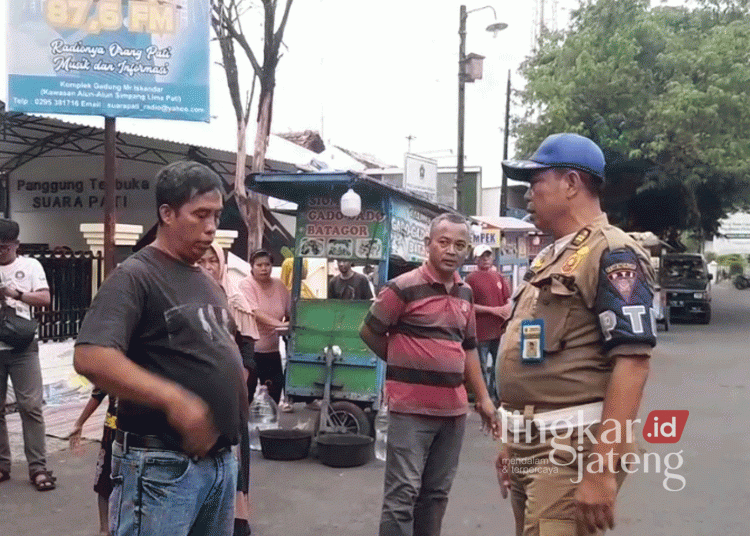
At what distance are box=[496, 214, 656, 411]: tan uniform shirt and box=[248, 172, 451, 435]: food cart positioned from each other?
13.0ft

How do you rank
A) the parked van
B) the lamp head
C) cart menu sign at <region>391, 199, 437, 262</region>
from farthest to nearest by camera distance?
the parked van → the lamp head → cart menu sign at <region>391, 199, 437, 262</region>

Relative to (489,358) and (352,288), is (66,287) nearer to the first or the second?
(352,288)

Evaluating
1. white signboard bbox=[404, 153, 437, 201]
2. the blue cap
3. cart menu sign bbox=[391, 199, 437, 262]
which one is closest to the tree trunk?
white signboard bbox=[404, 153, 437, 201]

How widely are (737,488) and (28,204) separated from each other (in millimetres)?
17416

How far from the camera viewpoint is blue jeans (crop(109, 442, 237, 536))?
7.06ft

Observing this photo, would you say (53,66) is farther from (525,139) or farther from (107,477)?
(525,139)

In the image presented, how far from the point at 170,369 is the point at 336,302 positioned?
4588 mm

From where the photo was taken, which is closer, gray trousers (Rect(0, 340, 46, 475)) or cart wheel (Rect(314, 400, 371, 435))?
gray trousers (Rect(0, 340, 46, 475))

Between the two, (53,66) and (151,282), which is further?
(53,66)

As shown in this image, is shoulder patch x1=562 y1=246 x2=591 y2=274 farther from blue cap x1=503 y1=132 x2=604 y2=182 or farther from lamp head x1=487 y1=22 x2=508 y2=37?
lamp head x1=487 y1=22 x2=508 y2=37

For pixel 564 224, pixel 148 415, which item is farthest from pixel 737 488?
pixel 148 415

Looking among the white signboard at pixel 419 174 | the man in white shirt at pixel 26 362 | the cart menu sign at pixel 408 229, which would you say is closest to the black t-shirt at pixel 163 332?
the man in white shirt at pixel 26 362

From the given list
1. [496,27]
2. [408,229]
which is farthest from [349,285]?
[496,27]

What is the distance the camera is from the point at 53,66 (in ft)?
24.6
